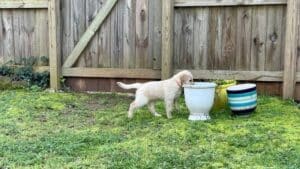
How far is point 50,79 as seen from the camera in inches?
260

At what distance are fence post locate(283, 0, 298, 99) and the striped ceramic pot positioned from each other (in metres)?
0.95

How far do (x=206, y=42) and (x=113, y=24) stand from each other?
4.56ft

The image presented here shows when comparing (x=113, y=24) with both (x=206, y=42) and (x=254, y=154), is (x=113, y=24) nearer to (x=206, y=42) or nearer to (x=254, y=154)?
(x=206, y=42)

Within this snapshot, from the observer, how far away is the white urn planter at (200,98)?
465 cm

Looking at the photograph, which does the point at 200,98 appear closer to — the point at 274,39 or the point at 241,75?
the point at 241,75

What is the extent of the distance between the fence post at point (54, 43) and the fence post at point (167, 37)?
1631mm

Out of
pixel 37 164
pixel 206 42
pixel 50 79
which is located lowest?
pixel 37 164

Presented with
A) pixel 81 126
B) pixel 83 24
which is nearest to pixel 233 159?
pixel 81 126

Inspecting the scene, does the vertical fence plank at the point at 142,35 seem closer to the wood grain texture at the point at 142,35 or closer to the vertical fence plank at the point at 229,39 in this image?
the wood grain texture at the point at 142,35

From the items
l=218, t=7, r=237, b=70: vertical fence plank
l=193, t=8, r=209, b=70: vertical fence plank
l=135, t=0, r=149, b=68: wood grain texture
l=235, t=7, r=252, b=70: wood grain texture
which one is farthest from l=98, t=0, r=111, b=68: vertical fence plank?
l=235, t=7, r=252, b=70: wood grain texture

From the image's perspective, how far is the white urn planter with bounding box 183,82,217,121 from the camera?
15.3 feet

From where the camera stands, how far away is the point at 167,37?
235 inches

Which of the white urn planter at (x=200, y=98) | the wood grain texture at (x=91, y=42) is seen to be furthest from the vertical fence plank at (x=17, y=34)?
the white urn planter at (x=200, y=98)

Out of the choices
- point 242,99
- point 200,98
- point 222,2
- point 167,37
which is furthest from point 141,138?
point 222,2
